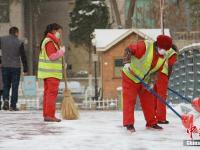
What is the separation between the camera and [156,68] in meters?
8.11

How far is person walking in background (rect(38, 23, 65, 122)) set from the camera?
31.0 ft

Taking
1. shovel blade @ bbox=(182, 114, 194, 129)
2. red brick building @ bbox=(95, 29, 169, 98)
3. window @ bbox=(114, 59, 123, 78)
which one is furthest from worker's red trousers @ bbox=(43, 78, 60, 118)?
window @ bbox=(114, 59, 123, 78)

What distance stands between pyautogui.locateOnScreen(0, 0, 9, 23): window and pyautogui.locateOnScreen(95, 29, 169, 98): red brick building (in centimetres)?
1421

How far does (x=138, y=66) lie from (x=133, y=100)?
45cm

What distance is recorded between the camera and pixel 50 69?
9508 millimetres

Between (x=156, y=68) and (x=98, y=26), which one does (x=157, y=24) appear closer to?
(x=98, y=26)

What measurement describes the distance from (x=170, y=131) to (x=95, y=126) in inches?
46.6

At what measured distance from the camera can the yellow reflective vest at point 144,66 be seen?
798cm

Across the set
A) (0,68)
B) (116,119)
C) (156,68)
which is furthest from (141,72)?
(0,68)

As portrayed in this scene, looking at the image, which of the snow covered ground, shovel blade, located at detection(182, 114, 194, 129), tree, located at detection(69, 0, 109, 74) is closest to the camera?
the snow covered ground

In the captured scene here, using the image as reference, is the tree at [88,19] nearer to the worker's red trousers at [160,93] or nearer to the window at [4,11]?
the window at [4,11]

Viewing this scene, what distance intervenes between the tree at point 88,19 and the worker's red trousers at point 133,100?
37828 mm

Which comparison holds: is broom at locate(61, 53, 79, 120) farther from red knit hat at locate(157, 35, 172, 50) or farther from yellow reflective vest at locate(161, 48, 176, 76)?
red knit hat at locate(157, 35, 172, 50)

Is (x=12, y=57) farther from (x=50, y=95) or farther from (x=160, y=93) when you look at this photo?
(x=160, y=93)
